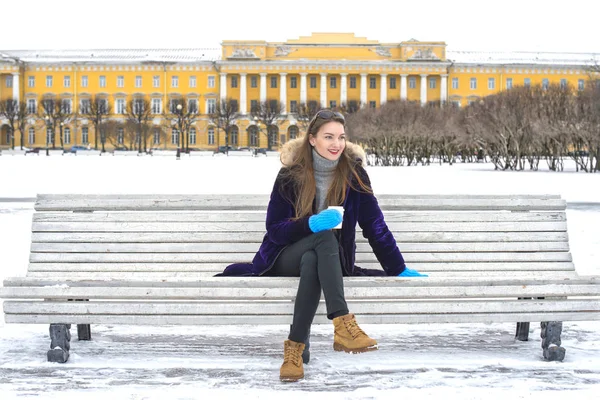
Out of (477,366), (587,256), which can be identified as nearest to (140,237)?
(477,366)

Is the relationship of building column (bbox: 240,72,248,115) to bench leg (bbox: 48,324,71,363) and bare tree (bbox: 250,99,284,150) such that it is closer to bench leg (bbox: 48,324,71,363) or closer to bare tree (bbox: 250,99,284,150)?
bare tree (bbox: 250,99,284,150)

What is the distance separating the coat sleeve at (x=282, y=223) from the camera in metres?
3.92

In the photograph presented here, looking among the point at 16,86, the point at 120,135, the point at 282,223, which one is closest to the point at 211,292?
the point at 282,223

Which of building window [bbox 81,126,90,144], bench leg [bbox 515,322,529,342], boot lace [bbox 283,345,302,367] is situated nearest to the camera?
boot lace [bbox 283,345,302,367]

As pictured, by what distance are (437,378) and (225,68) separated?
7325 cm

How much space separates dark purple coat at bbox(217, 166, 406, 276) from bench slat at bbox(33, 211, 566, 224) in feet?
1.09

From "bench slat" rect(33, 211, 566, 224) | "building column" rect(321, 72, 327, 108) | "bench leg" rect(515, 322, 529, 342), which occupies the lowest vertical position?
"bench leg" rect(515, 322, 529, 342)

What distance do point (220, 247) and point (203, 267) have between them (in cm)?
13

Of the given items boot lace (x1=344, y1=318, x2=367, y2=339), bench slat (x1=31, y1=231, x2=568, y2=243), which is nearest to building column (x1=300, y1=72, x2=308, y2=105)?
bench slat (x1=31, y1=231, x2=568, y2=243)

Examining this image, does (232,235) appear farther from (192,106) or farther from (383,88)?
Result: (383,88)

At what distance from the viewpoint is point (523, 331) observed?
4551 millimetres

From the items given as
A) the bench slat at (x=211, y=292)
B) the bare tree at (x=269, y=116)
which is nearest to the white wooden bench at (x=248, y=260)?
the bench slat at (x=211, y=292)

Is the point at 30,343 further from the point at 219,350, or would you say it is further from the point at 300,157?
the point at 300,157

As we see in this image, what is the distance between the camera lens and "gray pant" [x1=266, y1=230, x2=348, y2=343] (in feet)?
12.4
